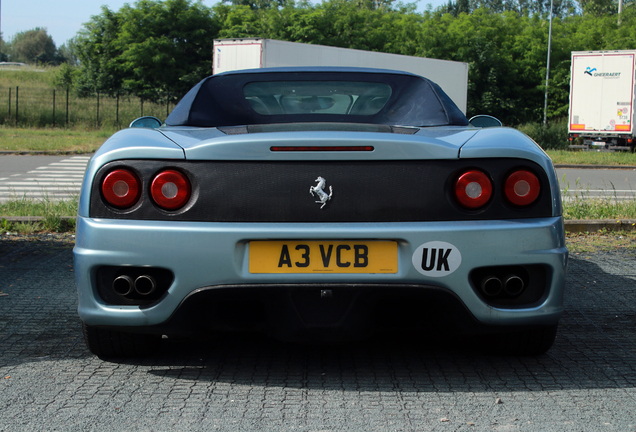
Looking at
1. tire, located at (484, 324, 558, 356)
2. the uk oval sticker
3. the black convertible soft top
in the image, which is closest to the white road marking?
the black convertible soft top

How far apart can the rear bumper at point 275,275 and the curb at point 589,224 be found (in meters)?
4.74

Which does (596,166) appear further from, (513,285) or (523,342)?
(513,285)

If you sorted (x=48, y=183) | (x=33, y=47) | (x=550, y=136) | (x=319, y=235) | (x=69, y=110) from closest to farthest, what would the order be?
(x=319, y=235) < (x=48, y=183) < (x=550, y=136) < (x=69, y=110) < (x=33, y=47)

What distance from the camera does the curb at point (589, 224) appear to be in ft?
23.0

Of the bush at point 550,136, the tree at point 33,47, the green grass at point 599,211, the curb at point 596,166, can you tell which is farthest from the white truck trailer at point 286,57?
the tree at point 33,47

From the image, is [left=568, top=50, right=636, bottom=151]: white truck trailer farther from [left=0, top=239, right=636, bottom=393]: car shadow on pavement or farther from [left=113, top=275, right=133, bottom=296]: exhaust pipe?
[left=113, top=275, right=133, bottom=296]: exhaust pipe

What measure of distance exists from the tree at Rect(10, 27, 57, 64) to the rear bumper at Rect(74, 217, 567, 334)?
142 meters

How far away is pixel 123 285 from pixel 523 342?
175 centimetres

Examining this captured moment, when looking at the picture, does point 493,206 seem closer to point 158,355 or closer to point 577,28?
point 158,355

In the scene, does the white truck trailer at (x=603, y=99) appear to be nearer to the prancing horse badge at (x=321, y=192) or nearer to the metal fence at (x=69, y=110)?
the metal fence at (x=69, y=110)

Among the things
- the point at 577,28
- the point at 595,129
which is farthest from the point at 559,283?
the point at 577,28

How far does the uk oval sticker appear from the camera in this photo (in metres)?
2.46

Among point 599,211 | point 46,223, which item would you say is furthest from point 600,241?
point 46,223

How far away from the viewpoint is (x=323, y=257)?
2.47m
